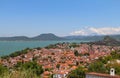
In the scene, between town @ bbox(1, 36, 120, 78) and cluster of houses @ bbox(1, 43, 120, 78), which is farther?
town @ bbox(1, 36, 120, 78)

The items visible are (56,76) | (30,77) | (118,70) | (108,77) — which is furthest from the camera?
(56,76)

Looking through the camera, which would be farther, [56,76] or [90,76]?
[56,76]

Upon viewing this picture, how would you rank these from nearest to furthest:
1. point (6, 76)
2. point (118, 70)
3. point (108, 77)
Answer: point (6, 76)
point (108, 77)
point (118, 70)

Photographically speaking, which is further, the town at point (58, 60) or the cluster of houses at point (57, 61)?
the town at point (58, 60)

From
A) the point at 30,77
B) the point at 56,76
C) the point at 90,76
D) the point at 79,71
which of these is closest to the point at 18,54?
the point at 56,76

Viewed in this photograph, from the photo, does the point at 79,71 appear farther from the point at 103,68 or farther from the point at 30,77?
the point at 30,77

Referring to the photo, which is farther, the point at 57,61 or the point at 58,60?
the point at 58,60

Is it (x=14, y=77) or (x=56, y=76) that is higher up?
(x=14, y=77)

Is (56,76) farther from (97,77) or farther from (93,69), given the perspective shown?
(97,77)

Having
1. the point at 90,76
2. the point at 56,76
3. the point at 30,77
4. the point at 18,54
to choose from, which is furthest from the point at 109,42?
the point at 30,77
